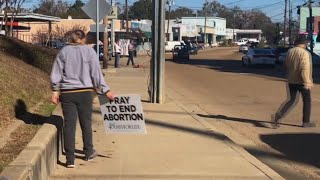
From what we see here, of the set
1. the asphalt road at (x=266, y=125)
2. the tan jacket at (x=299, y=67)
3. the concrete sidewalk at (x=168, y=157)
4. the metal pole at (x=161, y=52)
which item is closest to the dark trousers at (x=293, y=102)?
the tan jacket at (x=299, y=67)

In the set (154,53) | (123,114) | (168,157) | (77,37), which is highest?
(77,37)

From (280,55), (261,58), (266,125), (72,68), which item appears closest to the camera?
(72,68)

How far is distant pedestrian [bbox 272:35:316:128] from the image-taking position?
1071cm

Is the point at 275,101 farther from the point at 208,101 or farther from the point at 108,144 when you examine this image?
the point at 108,144

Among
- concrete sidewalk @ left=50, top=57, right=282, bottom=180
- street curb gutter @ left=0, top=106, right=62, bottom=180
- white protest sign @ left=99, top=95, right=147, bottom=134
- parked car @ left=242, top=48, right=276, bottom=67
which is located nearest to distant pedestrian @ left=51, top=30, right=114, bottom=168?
street curb gutter @ left=0, top=106, right=62, bottom=180

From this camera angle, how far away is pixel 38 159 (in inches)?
217

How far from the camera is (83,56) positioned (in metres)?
6.60

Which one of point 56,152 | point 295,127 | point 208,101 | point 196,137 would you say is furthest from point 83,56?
point 208,101

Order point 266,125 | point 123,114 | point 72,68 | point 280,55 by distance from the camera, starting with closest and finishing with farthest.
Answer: point 72,68, point 123,114, point 266,125, point 280,55

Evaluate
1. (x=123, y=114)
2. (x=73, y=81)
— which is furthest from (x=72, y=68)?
(x=123, y=114)

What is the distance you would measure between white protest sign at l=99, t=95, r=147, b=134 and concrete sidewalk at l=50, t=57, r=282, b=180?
0.43 m

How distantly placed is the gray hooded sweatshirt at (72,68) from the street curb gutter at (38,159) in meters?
0.62

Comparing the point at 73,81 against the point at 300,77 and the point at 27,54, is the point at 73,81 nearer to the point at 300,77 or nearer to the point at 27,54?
the point at 300,77

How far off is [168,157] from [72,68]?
1.89 m
